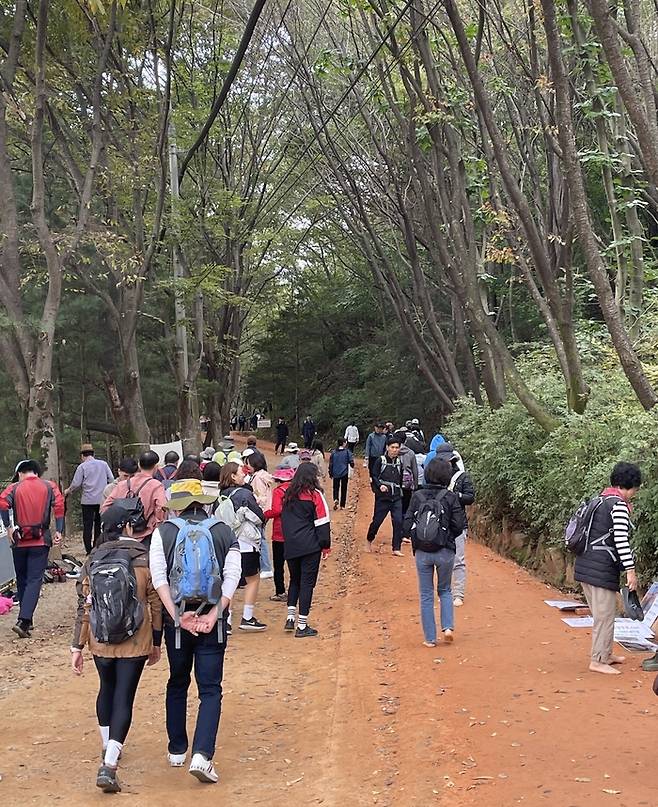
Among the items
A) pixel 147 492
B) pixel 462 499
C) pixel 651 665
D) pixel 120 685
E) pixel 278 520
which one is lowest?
pixel 651 665

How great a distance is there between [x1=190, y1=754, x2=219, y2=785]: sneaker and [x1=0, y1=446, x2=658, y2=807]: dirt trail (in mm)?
90

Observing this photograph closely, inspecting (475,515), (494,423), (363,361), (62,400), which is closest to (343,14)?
(494,423)

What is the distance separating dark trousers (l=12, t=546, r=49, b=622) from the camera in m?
9.81

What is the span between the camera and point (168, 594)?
5371 millimetres

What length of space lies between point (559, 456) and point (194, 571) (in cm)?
794

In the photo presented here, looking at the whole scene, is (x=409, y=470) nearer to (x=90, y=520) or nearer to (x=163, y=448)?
(x=163, y=448)

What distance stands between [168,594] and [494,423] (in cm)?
1211

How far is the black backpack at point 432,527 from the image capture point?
8.52 m

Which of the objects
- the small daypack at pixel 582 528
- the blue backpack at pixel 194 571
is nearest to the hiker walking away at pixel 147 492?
the blue backpack at pixel 194 571

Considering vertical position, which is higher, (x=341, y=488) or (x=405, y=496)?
(x=405, y=496)

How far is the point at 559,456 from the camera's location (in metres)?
12.3

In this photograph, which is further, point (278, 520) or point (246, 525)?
point (278, 520)

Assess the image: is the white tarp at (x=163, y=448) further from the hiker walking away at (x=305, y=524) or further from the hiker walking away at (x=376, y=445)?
the hiker walking away at (x=305, y=524)

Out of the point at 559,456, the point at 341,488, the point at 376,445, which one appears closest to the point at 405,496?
the point at 376,445
